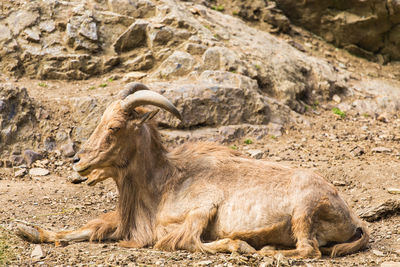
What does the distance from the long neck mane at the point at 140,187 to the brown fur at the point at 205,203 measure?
0.01m

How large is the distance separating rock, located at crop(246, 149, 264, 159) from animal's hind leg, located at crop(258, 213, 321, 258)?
3.99m

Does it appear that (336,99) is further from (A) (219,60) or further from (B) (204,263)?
(B) (204,263)

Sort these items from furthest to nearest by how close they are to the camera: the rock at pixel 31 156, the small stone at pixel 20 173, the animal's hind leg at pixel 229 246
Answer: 1. the rock at pixel 31 156
2. the small stone at pixel 20 173
3. the animal's hind leg at pixel 229 246

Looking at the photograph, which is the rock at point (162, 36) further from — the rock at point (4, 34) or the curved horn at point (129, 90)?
the curved horn at point (129, 90)

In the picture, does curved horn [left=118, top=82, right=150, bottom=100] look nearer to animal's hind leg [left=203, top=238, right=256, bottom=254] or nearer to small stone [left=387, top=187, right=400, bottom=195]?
animal's hind leg [left=203, top=238, right=256, bottom=254]

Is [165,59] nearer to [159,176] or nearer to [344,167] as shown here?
[344,167]

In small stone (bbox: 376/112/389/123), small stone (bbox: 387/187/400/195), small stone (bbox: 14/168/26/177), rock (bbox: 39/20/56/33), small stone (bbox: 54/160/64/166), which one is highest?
rock (bbox: 39/20/56/33)

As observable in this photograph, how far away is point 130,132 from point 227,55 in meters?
6.06

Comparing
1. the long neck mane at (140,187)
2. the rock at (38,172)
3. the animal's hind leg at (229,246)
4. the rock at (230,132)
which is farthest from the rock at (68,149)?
the animal's hind leg at (229,246)

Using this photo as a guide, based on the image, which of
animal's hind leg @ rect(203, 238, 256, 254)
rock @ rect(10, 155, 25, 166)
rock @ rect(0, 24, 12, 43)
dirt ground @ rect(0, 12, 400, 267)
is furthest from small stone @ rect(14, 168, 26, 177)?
animal's hind leg @ rect(203, 238, 256, 254)

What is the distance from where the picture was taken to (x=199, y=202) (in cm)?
615

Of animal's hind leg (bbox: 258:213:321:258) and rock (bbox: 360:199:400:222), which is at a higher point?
animal's hind leg (bbox: 258:213:321:258)

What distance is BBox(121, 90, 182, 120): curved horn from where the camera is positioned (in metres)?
6.00

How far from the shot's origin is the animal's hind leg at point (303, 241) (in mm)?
5730
